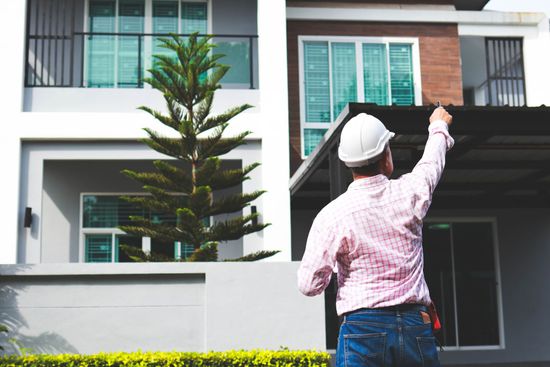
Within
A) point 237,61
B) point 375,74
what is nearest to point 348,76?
point 375,74

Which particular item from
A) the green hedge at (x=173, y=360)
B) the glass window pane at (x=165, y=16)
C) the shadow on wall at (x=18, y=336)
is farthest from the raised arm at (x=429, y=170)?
the glass window pane at (x=165, y=16)

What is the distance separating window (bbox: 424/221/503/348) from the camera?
12680mm

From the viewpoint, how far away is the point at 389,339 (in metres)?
2.28

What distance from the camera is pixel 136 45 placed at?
11516 mm

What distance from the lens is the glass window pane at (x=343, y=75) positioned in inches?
470

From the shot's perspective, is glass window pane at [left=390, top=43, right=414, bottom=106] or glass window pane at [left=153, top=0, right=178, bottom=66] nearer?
glass window pane at [left=153, top=0, right=178, bottom=66]

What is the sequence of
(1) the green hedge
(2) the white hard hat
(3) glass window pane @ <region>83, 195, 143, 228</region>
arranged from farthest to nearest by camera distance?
(3) glass window pane @ <region>83, 195, 143, 228</region>, (1) the green hedge, (2) the white hard hat

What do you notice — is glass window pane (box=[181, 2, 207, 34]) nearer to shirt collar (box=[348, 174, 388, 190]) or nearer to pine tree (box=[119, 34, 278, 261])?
pine tree (box=[119, 34, 278, 261])

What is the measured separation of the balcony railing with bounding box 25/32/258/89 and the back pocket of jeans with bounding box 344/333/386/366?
9.17 meters

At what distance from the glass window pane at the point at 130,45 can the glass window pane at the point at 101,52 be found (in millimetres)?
126

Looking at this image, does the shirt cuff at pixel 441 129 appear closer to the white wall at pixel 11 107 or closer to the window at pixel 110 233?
the white wall at pixel 11 107

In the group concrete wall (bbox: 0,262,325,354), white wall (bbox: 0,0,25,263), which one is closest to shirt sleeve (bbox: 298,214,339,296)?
concrete wall (bbox: 0,262,325,354)

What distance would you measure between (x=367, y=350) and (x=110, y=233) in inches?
385

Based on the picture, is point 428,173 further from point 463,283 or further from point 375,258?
point 463,283
